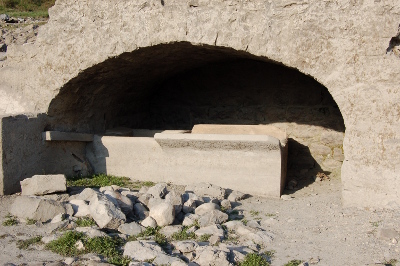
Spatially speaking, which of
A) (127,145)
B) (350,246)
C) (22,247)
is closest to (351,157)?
(350,246)

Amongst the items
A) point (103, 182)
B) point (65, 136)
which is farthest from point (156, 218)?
point (65, 136)

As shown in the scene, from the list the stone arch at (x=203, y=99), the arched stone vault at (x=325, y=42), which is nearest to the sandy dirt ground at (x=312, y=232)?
the arched stone vault at (x=325, y=42)

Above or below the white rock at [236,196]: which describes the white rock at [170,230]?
below

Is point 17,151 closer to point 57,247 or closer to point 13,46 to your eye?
point 13,46

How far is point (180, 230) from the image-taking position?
3861 millimetres

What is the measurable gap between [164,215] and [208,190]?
3.51 feet

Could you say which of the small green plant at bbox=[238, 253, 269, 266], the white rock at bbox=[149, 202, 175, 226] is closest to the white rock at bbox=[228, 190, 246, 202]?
the white rock at bbox=[149, 202, 175, 226]

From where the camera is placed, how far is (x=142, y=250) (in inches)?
132

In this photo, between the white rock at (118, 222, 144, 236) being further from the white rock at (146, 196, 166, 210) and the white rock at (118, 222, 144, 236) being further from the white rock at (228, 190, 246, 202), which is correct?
the white rock at (228, 190, 246, 202)

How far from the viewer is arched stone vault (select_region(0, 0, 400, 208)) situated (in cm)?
425

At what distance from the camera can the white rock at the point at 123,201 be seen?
4.08m

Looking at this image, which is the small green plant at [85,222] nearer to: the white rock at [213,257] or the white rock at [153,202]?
the white rock at [153,202]

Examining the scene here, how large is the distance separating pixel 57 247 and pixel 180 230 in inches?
40.9

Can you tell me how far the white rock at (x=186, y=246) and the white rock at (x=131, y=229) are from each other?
0.42 m
